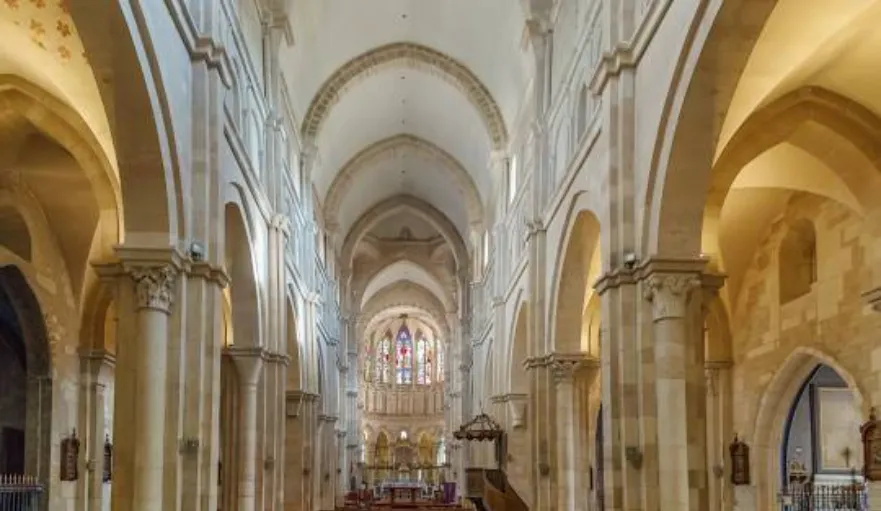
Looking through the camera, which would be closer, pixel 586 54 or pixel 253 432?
pixel 586 54

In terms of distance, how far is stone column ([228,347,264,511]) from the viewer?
67.8ft

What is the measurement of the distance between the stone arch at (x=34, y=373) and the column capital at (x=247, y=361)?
3273mm

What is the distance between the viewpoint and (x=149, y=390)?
13.0 m

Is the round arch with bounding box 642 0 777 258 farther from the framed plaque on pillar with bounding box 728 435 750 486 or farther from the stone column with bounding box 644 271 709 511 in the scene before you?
the framed plaque on pillar with bounding box 728 435 750 486

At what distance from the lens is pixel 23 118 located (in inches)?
707

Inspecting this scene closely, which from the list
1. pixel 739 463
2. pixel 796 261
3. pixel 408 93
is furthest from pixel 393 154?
pixel 739 463

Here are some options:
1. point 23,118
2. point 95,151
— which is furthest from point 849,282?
point 23,118

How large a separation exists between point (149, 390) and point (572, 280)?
9.55m

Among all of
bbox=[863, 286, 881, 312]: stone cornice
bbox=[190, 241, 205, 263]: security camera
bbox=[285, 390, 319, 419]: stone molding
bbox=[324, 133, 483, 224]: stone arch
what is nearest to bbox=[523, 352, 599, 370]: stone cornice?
bbox=[863, 286, 881, 312]: stone cornice

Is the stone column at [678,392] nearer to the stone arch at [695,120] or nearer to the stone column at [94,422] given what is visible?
the stone arch at [695,120]

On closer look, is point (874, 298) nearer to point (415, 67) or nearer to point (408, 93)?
point (415, 67)

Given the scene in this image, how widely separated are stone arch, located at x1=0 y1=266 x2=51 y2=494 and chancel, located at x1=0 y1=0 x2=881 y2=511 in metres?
0.05

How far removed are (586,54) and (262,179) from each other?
7079 mm

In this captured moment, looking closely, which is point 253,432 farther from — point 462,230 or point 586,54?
point 462,230
